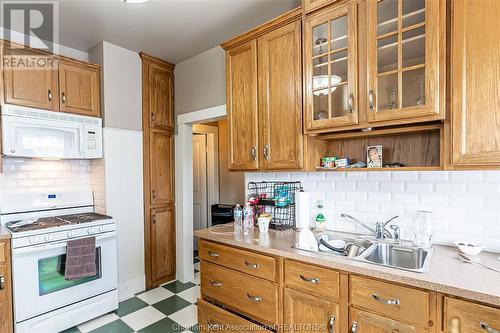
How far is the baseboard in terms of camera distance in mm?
2854

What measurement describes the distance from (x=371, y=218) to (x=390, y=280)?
2.26 ft

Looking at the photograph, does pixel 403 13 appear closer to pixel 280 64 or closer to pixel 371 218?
pixel 280 64

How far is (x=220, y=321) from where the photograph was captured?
1934mm

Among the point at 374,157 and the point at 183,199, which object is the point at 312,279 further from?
the point at 183,199

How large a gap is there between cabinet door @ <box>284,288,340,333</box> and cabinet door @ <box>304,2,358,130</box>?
3.42 feet

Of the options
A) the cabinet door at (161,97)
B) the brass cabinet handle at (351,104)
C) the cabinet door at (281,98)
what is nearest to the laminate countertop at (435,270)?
the cabinet door at (281,98)

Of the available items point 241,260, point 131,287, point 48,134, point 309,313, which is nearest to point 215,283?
point 241,260

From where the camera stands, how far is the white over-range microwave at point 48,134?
2.22 m

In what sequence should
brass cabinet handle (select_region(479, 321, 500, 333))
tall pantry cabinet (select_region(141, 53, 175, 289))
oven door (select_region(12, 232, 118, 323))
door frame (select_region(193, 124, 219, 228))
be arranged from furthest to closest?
1. door frame (select_region(193, 124, 219, 228))
2. tall pantry cabinet (select_region(141, 53, 175, 289))
3. oven door (select_region(12, 232, 118, 323))
4. brass cabinet handle (select_region(479, 321, 500, 333))

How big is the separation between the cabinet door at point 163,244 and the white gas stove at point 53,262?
604 mm

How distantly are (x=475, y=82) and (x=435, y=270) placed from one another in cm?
91

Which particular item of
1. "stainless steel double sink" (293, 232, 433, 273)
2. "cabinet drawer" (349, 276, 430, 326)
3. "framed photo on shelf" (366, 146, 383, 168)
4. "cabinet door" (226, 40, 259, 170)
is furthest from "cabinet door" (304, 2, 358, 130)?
"cabinet drawer" (349, 276, 430, 326)

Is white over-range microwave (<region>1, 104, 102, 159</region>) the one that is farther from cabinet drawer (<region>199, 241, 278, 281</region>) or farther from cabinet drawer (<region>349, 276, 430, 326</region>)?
cabinet drawer (<region>349, 276, 430, 326</region>)

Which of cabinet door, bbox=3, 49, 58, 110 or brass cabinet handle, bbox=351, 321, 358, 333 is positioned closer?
brass cabinet handle, bbox=351, 321, 358, 333
